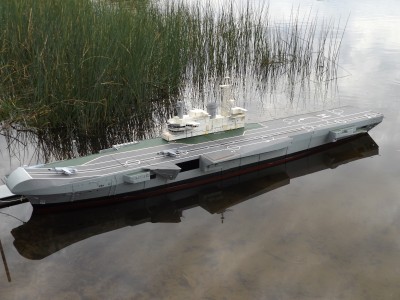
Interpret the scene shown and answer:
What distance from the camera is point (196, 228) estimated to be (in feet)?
51.4

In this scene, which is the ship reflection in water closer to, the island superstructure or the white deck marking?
the island superstructure

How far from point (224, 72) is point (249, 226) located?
1828cm

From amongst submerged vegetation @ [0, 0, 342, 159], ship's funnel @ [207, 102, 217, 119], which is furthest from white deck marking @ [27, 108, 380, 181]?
submerged vegetation @ [0, 0, 342, 159]

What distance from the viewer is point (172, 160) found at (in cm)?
1762

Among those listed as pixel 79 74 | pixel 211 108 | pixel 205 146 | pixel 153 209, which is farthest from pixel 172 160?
pixel 79 74

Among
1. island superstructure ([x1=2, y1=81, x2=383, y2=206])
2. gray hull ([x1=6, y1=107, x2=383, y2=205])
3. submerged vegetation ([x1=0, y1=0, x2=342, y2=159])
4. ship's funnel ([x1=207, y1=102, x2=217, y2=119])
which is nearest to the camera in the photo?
gray hull ([x1=6, y1=107, x2=383, y2=205])

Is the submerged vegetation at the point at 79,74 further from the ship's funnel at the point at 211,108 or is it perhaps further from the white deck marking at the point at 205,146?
the ship's funnel at the point at 211,108

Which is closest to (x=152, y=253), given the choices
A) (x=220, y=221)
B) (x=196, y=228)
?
(x=196, y=228)

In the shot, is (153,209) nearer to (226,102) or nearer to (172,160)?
(172,160)

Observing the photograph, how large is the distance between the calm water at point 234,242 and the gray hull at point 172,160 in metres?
0.92

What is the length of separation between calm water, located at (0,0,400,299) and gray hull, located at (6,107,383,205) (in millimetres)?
924

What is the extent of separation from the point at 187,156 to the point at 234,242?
16.1 feet

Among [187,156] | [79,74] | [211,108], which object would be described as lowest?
[187,156]

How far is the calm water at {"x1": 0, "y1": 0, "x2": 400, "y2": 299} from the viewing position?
1252 cm
